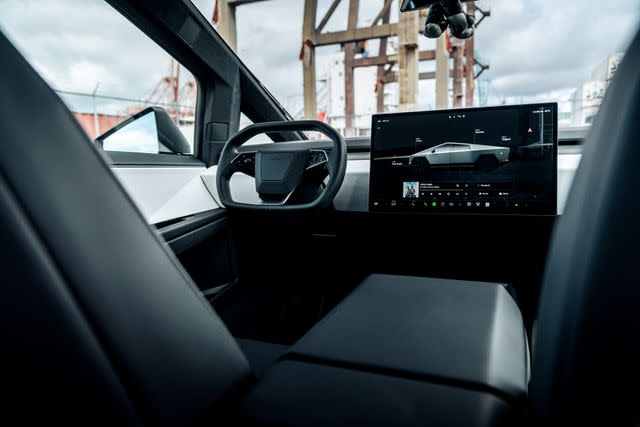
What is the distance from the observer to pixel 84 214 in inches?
15.0

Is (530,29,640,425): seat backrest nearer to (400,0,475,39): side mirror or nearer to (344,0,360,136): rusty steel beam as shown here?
(400,0,475,39): side mirror

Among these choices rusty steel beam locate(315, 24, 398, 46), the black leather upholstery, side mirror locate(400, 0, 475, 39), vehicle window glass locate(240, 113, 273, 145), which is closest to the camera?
the black leather upholstery

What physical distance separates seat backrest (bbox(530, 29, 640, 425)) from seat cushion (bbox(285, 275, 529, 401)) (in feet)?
0.74

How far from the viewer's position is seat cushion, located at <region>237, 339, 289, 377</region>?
814 millimetres

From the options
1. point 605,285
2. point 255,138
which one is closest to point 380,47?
point 255,138

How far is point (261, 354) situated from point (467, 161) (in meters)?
1.08

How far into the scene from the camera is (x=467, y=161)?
1.56 meters

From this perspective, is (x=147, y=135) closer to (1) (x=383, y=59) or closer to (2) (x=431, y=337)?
(2) (x=431, y=337)

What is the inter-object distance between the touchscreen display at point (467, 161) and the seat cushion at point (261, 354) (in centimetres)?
94

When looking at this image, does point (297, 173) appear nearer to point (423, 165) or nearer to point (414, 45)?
point (423, 165)

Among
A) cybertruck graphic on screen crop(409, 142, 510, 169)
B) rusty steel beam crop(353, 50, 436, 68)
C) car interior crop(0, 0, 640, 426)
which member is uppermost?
rusty steel beam crop(353, 50, 436, 68)

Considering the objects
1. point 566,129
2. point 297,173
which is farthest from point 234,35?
point 566,129

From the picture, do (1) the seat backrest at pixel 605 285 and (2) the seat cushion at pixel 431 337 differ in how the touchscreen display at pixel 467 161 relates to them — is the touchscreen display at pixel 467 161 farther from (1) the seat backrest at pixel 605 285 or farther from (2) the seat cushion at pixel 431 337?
(1) the seat backrest at pixel 605 285

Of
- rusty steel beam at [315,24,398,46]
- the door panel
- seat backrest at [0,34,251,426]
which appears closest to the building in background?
seat backrest at [0,34,251,426]
